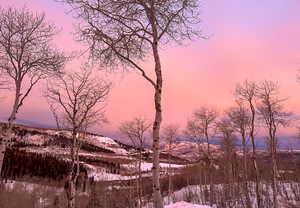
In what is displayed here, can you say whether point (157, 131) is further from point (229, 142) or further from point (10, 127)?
point (229, 142)

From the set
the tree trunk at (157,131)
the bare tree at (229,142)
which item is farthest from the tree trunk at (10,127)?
the bare tree at (229,142)

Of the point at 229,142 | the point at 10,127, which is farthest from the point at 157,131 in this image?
the point at 229,142

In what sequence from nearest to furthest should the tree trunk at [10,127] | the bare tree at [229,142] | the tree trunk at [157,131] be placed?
the tree trunk at [157,131] < the tree trunk at [10,127] < the bare tree at [229,142]

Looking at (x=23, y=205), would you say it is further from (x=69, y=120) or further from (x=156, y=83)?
(x=156, y=83)

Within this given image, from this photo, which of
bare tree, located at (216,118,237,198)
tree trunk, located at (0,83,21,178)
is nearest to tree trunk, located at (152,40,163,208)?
tree trunk, located at (0,83,21,178)

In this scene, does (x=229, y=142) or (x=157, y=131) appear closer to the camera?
(x=157, y=131)

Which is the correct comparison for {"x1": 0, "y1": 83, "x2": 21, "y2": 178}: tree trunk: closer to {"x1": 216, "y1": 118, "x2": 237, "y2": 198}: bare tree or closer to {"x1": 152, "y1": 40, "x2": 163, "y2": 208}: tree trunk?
{"x1": 152, "y1": 40, "x2": 163, "y2": 208}: tree trunk

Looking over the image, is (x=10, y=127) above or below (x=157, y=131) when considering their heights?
above

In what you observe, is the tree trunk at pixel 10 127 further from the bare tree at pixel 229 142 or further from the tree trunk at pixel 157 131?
the bare tree at pixel 229 142

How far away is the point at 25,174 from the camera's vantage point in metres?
66.6

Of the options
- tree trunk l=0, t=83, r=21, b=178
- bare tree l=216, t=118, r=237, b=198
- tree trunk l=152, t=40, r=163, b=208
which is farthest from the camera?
bare tree l=216, t=118, r=237, b=198

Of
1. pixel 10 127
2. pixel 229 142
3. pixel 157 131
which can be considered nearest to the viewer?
pixel 157 131

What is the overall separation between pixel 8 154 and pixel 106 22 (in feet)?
268

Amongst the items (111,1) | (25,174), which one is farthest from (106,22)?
(25,174)
